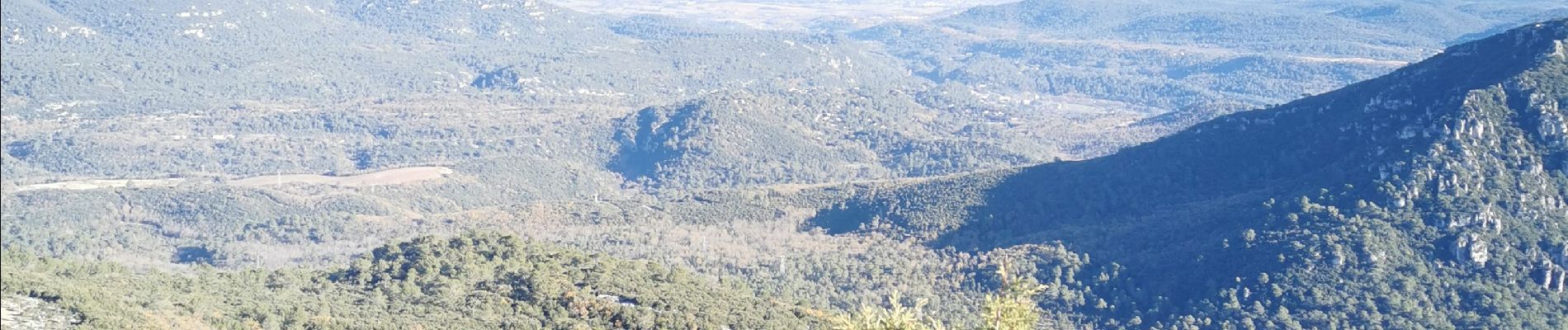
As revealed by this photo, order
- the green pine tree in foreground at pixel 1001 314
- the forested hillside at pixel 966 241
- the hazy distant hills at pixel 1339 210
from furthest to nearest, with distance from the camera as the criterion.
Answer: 1. the hazy distant hills at pixel 1339 210
2. the forested hillside at pixel 966 241
3. the green pine tree in foreground at pixel 1001 314

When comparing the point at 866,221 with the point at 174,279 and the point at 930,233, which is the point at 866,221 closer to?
the point at 930,233


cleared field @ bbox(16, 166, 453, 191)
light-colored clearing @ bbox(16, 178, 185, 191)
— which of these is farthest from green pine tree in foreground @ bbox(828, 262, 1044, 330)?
light-colored clearing @ bbox(16, 178, 185, 191)

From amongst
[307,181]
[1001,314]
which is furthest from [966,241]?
[307,181]

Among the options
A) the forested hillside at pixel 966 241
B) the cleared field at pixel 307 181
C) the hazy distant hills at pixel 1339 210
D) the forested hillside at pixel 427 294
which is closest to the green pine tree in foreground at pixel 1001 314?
the forested hillside at pixel 966 241

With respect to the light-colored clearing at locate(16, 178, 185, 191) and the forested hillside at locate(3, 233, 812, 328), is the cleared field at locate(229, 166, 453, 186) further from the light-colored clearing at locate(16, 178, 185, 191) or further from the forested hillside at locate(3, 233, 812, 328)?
the forested hillside at locate(3, 233, 812, 328)

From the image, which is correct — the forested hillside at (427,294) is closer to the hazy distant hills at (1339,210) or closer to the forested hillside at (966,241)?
the forested hillside at (966,241)

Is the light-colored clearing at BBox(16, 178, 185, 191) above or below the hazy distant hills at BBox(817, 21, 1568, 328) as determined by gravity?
below

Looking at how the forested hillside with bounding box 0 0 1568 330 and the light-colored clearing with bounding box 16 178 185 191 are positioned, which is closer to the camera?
the forested hillside with bounding box 0 0 1568 330
